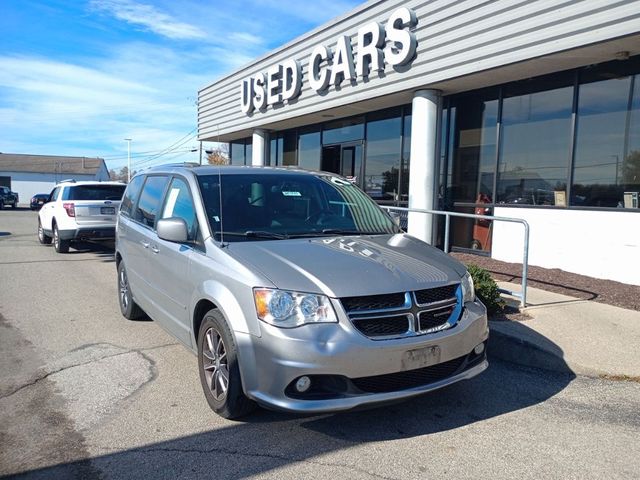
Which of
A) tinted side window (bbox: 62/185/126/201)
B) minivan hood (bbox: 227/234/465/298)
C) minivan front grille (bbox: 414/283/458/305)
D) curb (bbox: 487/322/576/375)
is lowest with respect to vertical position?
curb (bbox: 487/322/576/375)

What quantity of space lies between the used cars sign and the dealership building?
0.11 ft

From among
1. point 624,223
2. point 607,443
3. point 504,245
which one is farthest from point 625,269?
point 607,443

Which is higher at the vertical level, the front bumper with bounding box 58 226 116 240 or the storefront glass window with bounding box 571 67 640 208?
the storefront glass window with bounding box 571 67 640 208

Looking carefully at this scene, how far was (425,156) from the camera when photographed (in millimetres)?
10297

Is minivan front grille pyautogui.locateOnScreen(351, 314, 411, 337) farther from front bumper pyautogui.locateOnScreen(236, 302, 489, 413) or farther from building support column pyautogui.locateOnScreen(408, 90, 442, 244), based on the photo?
building support column pyautogui.locateOnScreen(408, 90, 442, 244)

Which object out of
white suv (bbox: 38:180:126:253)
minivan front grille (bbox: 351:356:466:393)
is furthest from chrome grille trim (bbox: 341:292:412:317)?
white suv (bbox: 38:180:126:253)

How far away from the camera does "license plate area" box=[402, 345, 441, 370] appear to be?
3.33 meters

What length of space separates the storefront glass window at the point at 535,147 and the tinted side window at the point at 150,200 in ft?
21.5

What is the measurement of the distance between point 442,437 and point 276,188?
2467 mm

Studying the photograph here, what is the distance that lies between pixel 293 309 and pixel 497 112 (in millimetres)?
8078

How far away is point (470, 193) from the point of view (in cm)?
1058

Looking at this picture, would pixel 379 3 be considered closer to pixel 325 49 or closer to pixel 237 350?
pixel 325 49

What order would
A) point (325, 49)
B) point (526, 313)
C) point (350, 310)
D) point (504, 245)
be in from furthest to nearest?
point (325, 49)
point (504, 245)
point (526, 313)
point (350, 310)

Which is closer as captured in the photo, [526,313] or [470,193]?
[526,313]
